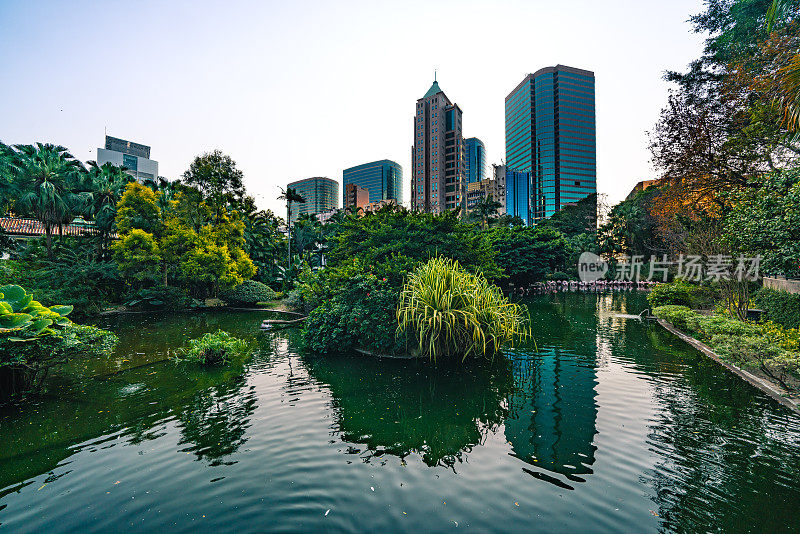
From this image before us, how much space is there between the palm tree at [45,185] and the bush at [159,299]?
3.84 m

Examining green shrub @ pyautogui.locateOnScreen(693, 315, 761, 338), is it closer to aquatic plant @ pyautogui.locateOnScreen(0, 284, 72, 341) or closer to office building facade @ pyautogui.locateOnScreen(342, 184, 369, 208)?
aquatic plant @ pyautogui.locateOnScreen(0, 284, 72, 341)

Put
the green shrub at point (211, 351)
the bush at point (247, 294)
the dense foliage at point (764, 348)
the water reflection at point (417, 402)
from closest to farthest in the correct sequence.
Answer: the water reflection at point (417, 402) → the dense foliage at point (764, 348) → the green shrub at point (211, 351) → the bush at point (247, 294)

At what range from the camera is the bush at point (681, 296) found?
1320cm

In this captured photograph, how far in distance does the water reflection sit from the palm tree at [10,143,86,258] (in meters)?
16.4

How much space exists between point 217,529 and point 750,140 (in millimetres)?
14865

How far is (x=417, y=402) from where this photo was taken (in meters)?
5.46

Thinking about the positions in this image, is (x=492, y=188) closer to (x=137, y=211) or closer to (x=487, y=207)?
(x=487, y=207)

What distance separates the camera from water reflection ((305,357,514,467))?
421 centimetres

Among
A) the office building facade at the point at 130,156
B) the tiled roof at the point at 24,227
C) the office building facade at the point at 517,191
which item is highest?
the office building facade at the point at 130,156

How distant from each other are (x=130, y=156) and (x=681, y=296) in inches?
5111

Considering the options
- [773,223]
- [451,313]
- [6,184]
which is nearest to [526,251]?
[773,223]

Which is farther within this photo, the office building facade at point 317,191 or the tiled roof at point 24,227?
the office building facade at point 317,191

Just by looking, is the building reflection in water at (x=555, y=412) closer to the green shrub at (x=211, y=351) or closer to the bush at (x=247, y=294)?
the green shrub at (x=211, y=351)

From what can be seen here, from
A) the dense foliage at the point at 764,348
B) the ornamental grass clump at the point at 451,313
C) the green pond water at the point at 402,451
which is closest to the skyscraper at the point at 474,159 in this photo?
the dense foliage at the point at 764,348
